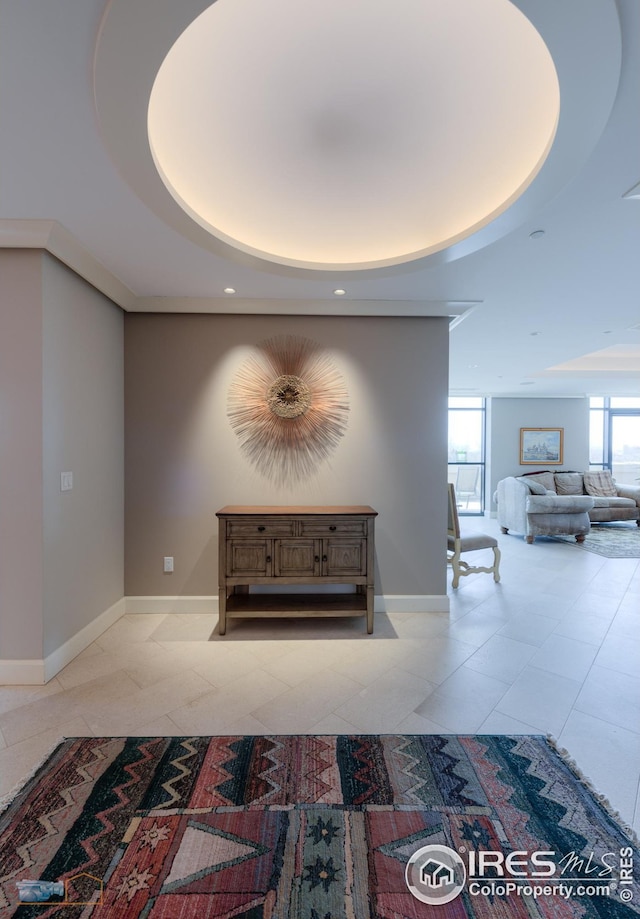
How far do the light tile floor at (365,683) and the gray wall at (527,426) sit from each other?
5.03 m

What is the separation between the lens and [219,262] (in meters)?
2.39

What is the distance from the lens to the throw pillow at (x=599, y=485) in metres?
7.30

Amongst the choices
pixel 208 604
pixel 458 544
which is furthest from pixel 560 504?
pixel 208 604

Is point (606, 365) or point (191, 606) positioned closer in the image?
point (191, 606)

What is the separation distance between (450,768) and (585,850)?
1.54 ft

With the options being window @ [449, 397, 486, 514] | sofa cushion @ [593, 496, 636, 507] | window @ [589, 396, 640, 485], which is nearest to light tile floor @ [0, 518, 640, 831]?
sofa cushion @ [593, 496, 636, 507]

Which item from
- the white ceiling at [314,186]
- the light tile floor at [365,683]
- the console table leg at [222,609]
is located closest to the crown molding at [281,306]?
the white ceiling at [314,186]

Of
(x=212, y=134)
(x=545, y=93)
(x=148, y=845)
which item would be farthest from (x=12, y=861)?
(x=545, y=93)

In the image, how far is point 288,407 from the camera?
3.14 m

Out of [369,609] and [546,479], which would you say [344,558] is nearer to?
[369,609]

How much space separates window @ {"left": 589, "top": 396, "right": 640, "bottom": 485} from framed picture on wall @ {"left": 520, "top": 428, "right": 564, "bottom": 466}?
3.35 feet

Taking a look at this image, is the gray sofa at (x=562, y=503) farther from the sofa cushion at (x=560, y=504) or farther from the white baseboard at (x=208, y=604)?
the white baseboard at (x=208, y=604)

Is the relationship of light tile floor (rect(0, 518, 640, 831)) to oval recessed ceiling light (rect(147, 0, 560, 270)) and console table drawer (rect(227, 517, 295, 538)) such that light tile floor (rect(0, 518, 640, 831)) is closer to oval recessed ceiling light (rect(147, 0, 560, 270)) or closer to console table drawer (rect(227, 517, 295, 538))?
console table drawer (rect(227, 517, 295, 538))

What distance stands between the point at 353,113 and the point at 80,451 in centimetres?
247
